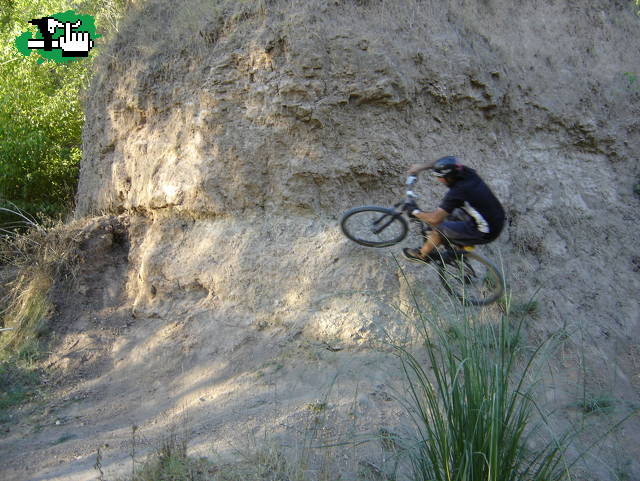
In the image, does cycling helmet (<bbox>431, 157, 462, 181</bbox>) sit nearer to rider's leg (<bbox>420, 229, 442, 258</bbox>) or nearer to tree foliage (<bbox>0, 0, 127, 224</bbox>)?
rider's leg (<bbox>420, 229, 442, 258</bbox>)

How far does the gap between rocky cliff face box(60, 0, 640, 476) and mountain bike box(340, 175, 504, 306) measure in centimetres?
27

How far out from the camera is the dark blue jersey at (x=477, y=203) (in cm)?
580

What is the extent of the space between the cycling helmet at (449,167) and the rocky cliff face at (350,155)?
4.01 ft

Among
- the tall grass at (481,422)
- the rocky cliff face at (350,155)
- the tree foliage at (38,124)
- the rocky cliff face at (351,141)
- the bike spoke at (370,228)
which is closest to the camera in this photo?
the tall grass at (481,422)

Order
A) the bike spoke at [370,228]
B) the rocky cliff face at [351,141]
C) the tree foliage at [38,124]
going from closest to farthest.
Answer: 1. the bike spoke at [370,228]
2. the rocky cliff face at [351,141]
3. the tree foliage at [38,124]

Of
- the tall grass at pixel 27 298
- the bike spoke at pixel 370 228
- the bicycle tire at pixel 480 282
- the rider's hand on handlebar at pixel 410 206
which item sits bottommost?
the tall grass at pixel 27 298

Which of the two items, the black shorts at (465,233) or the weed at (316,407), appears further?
the black shorts at (465,233)

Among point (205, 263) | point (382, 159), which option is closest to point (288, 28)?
point (382, 159)

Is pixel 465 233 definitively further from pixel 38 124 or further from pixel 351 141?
pixel 38 124

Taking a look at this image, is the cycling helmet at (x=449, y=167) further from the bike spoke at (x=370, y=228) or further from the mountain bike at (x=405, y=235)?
the bike spoke at (x=370, y=228)

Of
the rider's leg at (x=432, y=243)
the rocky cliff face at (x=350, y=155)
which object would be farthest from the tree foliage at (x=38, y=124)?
the rider's leg at (x=432, y=243)

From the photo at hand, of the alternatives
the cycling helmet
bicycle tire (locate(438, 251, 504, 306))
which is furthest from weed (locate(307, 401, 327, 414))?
the cycling helmet

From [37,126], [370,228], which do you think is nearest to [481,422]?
[370,228]

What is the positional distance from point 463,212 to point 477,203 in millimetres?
281
